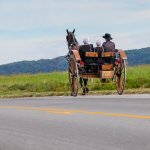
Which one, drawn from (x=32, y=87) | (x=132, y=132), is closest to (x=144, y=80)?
(x=32, y=87)

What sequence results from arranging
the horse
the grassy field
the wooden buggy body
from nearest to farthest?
the wooden buggy body < the horse < the grassy field

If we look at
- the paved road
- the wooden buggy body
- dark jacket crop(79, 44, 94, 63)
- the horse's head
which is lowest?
the paved road

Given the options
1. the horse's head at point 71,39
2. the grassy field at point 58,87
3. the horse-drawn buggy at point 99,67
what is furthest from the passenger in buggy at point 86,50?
the grassy field at point 58,87

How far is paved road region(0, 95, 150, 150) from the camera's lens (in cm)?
936

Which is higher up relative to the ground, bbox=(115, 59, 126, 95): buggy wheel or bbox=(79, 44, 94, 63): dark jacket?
bbox=(79, 44, 94, 63): dark jacket

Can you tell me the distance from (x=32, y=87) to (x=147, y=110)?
81.7ft

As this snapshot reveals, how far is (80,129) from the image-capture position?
11.2m

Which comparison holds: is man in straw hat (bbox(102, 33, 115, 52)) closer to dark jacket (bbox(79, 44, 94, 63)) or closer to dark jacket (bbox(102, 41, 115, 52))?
dark jacket (bbox(102, 41, 115, 52))

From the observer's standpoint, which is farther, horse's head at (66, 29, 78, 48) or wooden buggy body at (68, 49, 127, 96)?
horse's head at (66, 29, 78, 48)

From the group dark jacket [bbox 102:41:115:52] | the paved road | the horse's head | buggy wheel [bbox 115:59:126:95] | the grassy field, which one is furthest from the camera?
the grassy field

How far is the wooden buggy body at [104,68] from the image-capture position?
901 inches

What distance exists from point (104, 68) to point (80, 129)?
12023 mm

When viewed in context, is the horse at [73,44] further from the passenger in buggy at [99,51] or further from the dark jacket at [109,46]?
the dark jacket at [109,46]

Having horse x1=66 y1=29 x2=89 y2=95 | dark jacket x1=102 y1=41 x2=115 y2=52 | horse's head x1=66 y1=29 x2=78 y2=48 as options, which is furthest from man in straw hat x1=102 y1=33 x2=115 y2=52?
horse's head x1=66 y1=29 x2=78 y2=48
